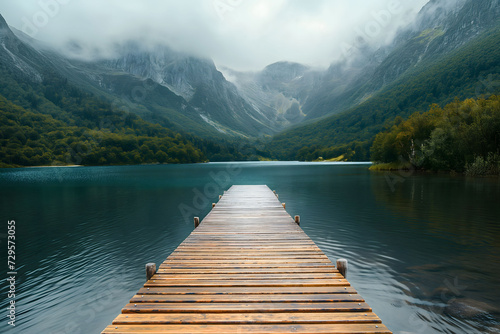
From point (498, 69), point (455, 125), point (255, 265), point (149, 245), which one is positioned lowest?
point (149, 245)

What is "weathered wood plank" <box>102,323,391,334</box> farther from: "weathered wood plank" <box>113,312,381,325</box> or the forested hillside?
the forested hillside

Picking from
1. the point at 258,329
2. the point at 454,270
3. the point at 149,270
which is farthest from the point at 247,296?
the point at 454,270

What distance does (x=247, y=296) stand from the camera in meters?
5.99

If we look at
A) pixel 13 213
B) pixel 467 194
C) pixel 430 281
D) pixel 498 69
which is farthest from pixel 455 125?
pixel 498 69

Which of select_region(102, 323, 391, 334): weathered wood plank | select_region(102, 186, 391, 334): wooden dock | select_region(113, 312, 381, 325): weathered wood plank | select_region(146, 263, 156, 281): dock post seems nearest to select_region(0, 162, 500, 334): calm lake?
select_region(146, 263, 156, 281): dock post

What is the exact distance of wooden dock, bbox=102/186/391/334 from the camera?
193 inches

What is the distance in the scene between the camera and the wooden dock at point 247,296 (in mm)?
4891

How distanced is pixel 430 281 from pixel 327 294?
6.70m

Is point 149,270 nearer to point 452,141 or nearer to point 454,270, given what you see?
point 454,270

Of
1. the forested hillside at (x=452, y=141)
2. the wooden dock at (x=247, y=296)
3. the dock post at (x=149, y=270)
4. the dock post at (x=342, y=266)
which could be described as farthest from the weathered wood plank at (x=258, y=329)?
the forested hillside at (x=452, y=141)

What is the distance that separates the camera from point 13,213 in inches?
977

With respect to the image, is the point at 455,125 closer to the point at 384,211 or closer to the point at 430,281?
the point at 384,211

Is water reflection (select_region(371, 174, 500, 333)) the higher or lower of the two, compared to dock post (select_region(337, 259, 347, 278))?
lower

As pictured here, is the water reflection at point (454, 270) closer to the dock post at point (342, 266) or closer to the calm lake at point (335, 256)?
the calm lake at point (335, 256)
